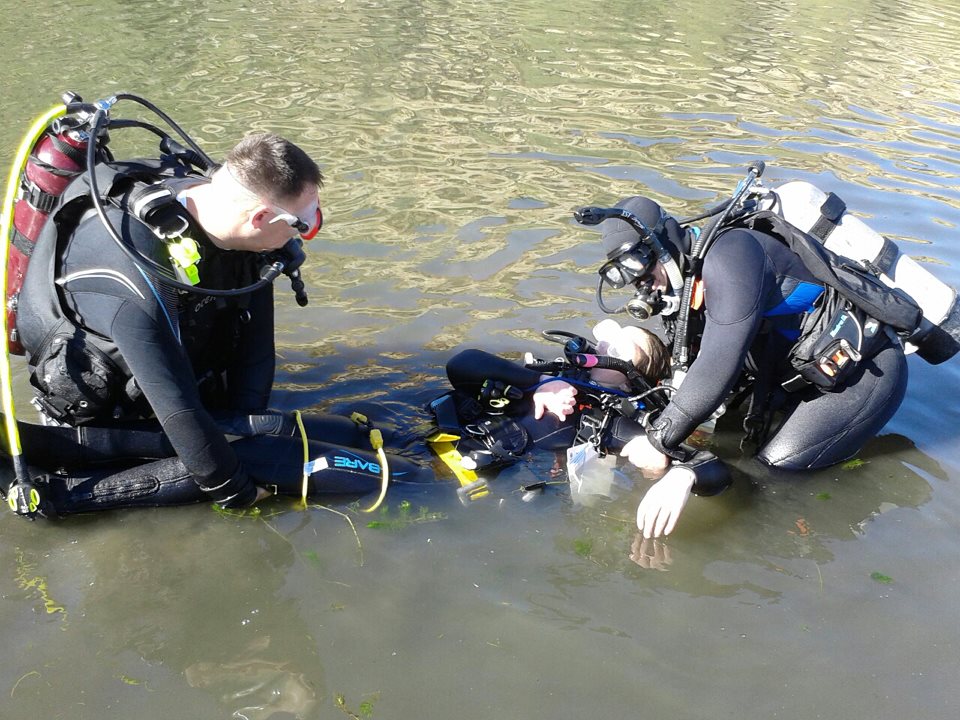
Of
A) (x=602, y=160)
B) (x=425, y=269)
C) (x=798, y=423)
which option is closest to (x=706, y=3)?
(x=602, y=160)

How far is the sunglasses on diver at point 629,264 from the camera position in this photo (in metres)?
3.61

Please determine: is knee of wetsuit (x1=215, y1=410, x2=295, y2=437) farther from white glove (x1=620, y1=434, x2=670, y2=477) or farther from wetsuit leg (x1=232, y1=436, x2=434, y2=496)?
white glove (x1=620, y1=434, x2=670, y2=477)

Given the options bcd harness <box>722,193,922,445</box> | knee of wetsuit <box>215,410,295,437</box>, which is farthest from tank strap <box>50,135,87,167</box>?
bcd harness <box>722,193,922,445</box>

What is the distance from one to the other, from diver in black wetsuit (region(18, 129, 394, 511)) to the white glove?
171 centimetres

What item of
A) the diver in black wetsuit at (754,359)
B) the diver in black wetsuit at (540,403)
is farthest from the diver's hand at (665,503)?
the diver in black wetsuit at (540,403)

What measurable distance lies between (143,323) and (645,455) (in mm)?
2191

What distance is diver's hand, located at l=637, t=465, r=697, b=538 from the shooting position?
138 inches

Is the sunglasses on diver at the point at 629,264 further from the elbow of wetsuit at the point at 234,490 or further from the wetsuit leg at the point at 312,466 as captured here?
the elbow of wetsuit at the point at 234,490

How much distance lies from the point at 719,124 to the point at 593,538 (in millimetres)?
7303

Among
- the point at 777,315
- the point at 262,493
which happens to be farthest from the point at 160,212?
the point at 777,315

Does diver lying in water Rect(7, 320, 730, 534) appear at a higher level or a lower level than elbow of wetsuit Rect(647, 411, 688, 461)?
lower

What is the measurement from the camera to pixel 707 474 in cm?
377

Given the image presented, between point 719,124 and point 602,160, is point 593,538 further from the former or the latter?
point 719,124

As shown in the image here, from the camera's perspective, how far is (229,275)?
11.8ft
